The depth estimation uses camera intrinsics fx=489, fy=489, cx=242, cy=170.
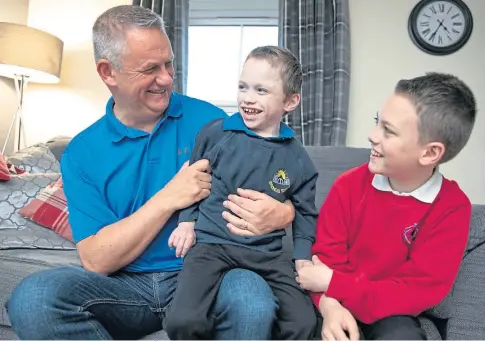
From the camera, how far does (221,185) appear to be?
1313mm

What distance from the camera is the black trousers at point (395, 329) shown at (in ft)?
3.71

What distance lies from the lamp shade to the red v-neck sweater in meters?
2.73

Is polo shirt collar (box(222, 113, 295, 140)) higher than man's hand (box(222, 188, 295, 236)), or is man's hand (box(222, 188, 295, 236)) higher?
polo shirt collar (box(222, 113, 295, 140))

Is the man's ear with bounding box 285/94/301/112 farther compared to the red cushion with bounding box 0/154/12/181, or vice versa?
the red cushion with bounding box 0/154/12/181

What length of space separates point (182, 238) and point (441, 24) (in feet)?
10.8

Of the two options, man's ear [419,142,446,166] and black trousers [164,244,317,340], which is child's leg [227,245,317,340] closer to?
black trousers [164,244,317,340]

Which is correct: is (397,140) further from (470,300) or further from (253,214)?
(470,300)


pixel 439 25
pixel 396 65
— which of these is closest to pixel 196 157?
pixel 396 65

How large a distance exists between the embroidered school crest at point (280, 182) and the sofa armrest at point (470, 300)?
57 cm

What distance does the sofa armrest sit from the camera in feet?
4.36

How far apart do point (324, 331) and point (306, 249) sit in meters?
0.23

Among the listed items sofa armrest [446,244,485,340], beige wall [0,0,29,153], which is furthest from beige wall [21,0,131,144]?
sofa armrest [446,244,485,340]

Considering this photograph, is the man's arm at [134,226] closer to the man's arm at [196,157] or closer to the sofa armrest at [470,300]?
the man's arm at [196,157]

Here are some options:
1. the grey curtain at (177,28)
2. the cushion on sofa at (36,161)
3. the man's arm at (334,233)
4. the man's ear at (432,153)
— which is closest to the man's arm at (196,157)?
the man's arm at (334,233)
